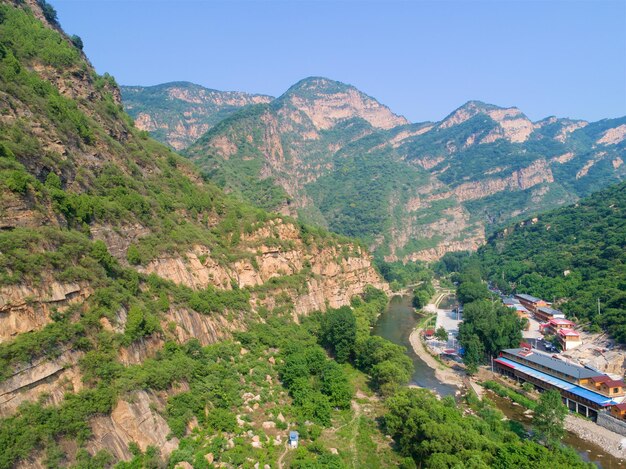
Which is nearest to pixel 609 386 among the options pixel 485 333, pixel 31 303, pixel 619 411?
pixel 619 411

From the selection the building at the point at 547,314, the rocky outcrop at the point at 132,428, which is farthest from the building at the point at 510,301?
the rocky outcrop at the point at 132,428

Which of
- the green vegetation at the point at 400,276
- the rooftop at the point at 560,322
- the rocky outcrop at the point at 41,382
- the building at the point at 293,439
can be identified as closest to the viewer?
the rocky outcrop at the point at 41,382

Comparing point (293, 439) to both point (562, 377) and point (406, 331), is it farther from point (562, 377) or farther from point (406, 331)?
point (406, 331)

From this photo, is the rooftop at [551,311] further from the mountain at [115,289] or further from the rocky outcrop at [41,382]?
the rocky outcrop at [41,382]

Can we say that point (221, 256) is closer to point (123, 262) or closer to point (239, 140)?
point (123, 262)

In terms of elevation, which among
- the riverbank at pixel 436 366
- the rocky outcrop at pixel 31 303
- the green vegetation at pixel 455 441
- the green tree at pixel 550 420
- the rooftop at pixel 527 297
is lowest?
the riverbank at pixel 436 366

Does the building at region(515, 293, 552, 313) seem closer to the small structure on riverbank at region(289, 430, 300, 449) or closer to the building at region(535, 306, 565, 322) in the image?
the building at region(535, 306, 565, 322)
